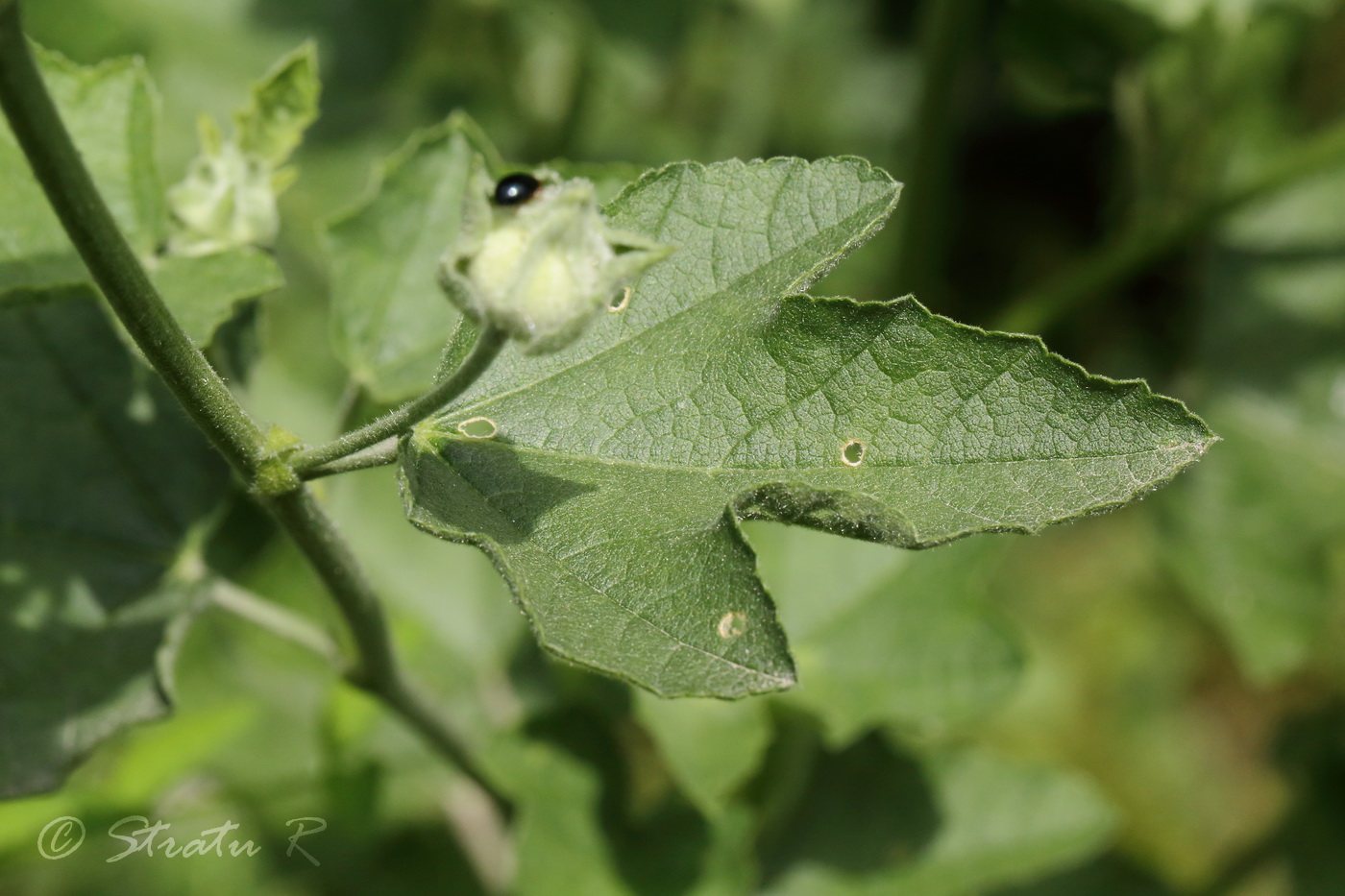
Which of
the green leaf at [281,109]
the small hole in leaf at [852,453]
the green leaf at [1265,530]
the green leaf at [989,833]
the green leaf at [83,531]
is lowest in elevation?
the green leaf at [989,833]

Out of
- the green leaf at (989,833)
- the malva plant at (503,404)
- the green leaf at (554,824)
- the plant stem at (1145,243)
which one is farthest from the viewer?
the plant stem at (1145,243)

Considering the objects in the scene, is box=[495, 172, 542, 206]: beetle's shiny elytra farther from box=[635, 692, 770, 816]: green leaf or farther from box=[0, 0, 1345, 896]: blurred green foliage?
box=[635, 692, 770, 816]: green leaf

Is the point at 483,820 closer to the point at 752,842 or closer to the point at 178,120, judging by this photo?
the point at 752,842

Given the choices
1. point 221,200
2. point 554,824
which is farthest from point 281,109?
point 554,824

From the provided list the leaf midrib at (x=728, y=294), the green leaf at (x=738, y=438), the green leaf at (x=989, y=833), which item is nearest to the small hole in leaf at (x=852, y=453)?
the green leaf at (x=738, y=438)

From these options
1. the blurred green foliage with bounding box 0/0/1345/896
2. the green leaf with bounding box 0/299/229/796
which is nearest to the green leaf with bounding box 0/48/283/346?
the green leaf with bounding box 0/299/229/796

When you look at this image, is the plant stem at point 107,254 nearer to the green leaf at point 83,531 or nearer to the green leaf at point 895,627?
the green leaf at point 83,531

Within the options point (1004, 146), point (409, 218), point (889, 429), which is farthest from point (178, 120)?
point (889, 429)
